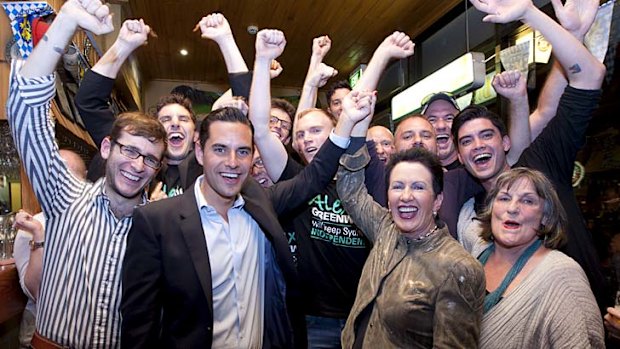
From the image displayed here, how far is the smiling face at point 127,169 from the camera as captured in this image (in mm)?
1771

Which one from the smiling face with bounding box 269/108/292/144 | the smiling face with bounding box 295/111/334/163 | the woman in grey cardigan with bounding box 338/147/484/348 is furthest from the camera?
the smiling face with bounding box 269/108/292/144

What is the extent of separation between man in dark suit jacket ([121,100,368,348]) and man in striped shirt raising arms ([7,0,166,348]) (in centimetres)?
12

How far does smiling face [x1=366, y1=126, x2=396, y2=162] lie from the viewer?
268 centimetres

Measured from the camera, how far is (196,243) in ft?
5.64

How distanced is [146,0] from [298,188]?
3.67 metres

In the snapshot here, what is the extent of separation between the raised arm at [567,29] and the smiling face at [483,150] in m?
0.25

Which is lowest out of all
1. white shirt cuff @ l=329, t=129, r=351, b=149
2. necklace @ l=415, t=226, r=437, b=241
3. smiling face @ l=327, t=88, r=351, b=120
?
necklace @ l=415, t=226, r=437, b=241

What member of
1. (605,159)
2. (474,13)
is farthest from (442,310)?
(474,13)

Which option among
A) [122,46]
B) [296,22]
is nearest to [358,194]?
[122,46]

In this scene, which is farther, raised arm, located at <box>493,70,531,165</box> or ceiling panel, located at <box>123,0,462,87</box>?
ceiling panel, located at <box>123,0,462,87</box>

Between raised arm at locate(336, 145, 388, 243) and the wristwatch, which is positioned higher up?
raised arm at locate(336, 145, 388, 243)

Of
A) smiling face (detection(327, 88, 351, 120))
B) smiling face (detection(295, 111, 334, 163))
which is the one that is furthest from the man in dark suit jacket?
smiling face (detection(327, 88, 351, 120))

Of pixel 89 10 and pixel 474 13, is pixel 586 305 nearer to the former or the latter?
pixel 89 10

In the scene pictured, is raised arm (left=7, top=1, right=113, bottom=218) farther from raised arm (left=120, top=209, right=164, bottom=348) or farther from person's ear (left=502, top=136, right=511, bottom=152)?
person's ear (left=502, top=136, right=511, bottom=152)
